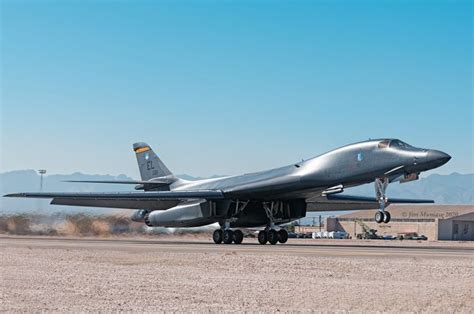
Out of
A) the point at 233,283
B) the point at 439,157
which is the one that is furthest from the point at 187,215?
the point at 233,283

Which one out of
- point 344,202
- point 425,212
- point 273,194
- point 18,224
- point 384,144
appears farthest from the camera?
point 425,212

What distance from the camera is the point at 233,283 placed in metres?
16.2

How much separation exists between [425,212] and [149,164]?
57969 mm

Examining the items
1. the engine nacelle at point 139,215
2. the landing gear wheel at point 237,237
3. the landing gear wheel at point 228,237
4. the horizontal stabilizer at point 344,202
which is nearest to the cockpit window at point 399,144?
the horizontal stabilizer at point 344,202

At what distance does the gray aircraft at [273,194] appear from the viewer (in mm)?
31844

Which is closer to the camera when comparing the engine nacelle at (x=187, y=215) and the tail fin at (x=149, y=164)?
the engine nacelle at (x=187, y=215)

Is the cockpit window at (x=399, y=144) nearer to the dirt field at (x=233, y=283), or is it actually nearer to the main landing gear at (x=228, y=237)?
the dirt field at (x=233, y=283)

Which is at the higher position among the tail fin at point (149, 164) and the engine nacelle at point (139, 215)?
the tail fin at point (149, 164)

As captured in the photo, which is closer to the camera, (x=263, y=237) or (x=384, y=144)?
(x=384, y=144)

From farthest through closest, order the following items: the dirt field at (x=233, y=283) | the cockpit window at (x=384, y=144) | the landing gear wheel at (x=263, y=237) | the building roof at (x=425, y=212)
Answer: the building roof at (x=425, y=212) < the landing gear wheel at (x=263, y=237) < the cockpit window at (x=384, y=144) < the dirt field at (x=233, y=283)

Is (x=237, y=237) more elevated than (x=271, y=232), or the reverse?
(x=271, y=232)

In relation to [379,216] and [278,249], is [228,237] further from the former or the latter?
[379,216]

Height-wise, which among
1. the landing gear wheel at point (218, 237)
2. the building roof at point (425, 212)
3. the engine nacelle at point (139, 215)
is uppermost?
the building roof at point (425, 212)

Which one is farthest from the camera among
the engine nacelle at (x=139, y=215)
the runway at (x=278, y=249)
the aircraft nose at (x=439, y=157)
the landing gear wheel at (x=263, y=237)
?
the engine nacelle at (x=139, y=215)
